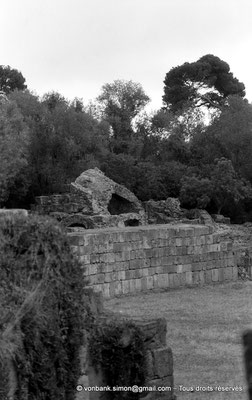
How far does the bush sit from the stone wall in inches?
443

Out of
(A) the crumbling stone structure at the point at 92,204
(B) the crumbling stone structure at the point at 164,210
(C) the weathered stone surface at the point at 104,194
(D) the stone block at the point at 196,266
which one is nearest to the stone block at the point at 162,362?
(D) the stone block at the point at 196,266

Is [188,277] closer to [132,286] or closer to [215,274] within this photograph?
[215,274]

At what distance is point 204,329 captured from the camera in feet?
45.6

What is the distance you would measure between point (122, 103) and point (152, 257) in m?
39.0

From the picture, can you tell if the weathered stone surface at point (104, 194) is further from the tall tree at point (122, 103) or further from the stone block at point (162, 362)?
the stone block at point (162, 362)

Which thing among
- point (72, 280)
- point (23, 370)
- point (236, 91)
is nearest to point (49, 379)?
point (23, 370)

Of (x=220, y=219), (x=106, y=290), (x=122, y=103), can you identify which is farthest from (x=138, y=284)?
(x=122, y=103)

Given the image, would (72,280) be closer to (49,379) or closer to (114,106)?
(49,379)

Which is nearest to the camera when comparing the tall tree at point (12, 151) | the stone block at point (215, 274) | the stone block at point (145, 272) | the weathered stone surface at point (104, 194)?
the stone block at point (145, 272)

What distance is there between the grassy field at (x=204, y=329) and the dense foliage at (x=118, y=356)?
1.00 m

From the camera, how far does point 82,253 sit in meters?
19.7

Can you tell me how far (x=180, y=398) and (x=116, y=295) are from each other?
1105cm

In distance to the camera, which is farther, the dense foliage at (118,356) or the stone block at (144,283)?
the stone block at (144,283)

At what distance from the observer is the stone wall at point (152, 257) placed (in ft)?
65.8
